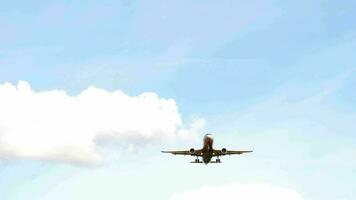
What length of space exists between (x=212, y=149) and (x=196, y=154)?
455 centimetres

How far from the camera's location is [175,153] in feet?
436

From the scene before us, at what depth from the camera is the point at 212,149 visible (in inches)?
4897

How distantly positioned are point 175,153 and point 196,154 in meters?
7.14

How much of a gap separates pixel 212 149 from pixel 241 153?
481 inches

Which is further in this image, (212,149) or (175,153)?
(175,153)

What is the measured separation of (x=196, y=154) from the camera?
127 m

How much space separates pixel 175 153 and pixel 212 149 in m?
11.6

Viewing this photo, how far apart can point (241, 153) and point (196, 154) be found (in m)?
12.5

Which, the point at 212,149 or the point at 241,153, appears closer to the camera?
the point at 212,149
